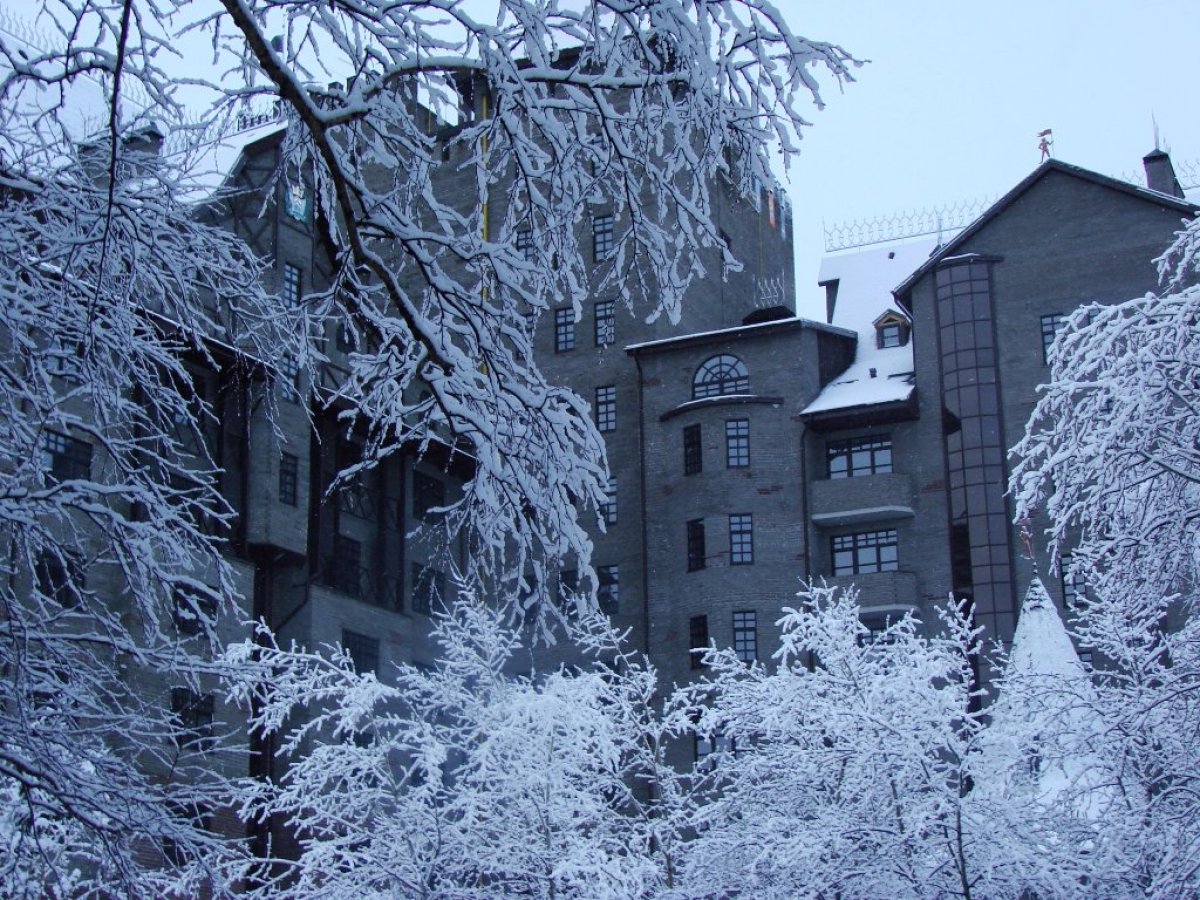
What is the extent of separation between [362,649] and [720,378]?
15.1m

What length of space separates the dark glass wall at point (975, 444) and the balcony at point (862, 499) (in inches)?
57.8

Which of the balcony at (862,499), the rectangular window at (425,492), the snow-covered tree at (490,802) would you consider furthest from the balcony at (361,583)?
the snow-covered tree at (490,802)

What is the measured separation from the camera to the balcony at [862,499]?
168ft

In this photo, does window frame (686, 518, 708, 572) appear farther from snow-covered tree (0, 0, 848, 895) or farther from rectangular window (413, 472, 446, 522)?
snow-covered tree (0, 0, 848, 895)

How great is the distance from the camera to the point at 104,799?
891cm

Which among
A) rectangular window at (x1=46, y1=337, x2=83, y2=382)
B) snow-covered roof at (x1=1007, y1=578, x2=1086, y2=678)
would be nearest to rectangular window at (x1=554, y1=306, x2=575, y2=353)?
snow-covered roof at (x1=1007, y1=578, x2=1086, y2=678)

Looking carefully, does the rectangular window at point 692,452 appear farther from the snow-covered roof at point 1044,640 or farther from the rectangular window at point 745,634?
the snow-covered roof at point 1044,640

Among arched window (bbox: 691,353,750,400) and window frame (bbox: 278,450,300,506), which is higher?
arched window (bbox: 691,353,750,400)

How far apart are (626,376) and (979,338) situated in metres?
12.1

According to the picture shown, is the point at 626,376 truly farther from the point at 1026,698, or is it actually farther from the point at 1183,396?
the point at 1183,396

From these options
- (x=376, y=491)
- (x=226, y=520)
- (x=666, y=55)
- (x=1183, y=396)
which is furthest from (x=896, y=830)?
(x=376, y=491)

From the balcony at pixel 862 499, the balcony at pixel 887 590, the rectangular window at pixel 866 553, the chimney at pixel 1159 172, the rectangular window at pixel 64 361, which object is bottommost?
the rectangular window at pixel 64 361

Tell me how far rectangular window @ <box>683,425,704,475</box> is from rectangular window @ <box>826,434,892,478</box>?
4183 millimetres

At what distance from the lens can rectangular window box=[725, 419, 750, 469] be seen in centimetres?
5288
